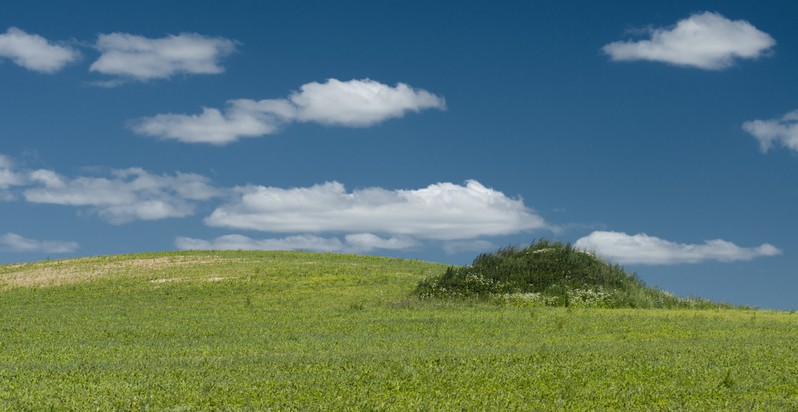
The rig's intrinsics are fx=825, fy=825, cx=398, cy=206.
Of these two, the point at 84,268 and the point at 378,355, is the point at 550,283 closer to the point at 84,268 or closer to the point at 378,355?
the point at 378,355

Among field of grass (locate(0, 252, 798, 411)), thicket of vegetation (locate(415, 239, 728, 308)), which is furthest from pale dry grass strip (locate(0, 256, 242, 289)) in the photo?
thicket of vegetation (locate(415, 239, 728, 308))

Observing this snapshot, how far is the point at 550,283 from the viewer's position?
4928 cm

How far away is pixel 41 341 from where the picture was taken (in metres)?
29.2

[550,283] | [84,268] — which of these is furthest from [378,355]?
[84,268]

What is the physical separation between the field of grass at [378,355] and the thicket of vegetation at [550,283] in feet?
9.64

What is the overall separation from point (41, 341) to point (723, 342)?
23.7m

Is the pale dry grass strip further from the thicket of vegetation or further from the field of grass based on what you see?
the thicket of vegetation

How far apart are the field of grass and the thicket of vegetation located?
294 cm

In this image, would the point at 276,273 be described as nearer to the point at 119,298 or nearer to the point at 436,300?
the point at 119,298

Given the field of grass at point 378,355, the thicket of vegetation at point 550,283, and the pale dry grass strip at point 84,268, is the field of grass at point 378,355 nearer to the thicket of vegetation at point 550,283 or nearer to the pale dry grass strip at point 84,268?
the thicket of vegetation at point 550,283

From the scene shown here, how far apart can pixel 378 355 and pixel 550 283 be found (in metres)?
27.9

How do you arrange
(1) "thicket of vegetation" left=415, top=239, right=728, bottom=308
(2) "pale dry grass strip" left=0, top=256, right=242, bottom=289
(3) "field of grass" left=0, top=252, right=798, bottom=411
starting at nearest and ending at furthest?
(3) "field of grass" left=0, top=252, right=798, bottom=411
(1) "thicket of vegetation" left=415, top=239, right=728, bottom=308
(2) "pale dry grass strip" left=0, top=256, right=242, bottom=289

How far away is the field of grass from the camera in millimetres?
16969

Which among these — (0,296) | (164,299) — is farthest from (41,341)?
(0,296)
